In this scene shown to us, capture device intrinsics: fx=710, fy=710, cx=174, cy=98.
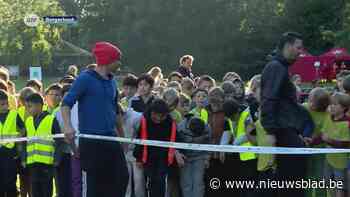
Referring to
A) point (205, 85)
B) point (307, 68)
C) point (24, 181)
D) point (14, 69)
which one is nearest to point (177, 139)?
point (205, 85)

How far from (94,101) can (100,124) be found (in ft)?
0.88

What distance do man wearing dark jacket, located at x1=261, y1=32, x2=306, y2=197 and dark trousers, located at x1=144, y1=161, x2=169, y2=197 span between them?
1.80m

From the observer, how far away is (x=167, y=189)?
9.80 metres

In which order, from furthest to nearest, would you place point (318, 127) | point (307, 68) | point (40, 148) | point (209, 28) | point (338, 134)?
point (209, 28)
point (307, 68)
point (40, 148)
point (318, 127)
point (338, 134)

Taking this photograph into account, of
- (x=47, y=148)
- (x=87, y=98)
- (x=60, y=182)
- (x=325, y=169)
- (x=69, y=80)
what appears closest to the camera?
(x=87, y=98)

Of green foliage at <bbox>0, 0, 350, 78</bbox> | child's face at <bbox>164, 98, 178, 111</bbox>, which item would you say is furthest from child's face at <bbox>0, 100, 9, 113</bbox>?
green foliage at <bbox>0, 0, 350, 78</bbox>

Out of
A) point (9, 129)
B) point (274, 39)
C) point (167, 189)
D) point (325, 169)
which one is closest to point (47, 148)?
point (9, 129)

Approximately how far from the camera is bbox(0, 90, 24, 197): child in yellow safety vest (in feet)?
30.4

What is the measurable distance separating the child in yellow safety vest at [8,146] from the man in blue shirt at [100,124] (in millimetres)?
1819

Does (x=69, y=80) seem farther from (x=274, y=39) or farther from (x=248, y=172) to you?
(x=274, y=39)

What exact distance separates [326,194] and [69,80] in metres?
5.24

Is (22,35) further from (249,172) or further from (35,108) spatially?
(249,172)

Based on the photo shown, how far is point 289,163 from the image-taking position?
7484 mm

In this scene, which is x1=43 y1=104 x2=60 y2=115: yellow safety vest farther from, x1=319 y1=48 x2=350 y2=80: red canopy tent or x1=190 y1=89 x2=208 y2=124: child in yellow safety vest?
x1=319 y1=48 x2=350 y2=80: red canopy tent
